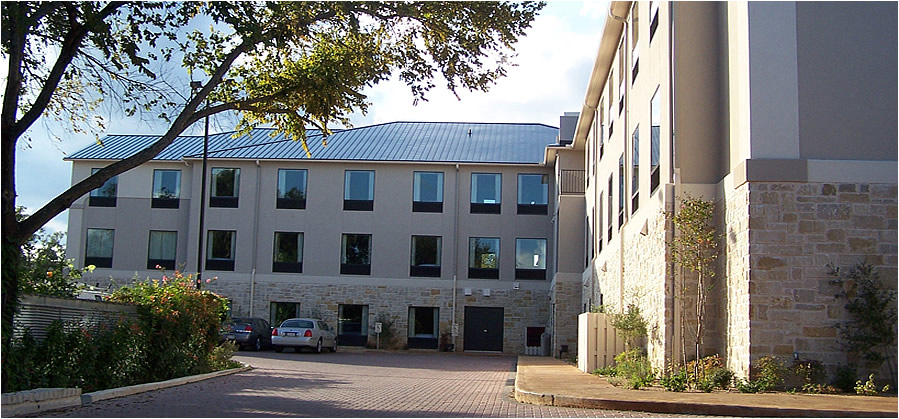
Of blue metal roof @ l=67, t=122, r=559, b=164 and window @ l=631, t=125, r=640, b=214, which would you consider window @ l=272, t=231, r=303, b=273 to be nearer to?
blue metal roof @ l=67, t=122, r=559, b=164

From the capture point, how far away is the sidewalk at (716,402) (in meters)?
10.2

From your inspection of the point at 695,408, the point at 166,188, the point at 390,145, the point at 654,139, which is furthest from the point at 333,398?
the point at 166,188

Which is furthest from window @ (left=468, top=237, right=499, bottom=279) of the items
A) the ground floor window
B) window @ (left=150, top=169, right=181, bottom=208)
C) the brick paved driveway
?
the brick paved driveway

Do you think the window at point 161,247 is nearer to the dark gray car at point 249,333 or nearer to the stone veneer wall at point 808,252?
the dark gray car at point 249,333

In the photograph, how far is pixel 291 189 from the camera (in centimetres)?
3878

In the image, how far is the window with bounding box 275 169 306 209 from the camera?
38.7 meters

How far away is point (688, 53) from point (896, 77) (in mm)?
3226

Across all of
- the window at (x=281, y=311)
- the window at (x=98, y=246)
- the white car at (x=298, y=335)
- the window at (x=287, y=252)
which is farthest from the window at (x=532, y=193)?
the window at (x=98, y=246)

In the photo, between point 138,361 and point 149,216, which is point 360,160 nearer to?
point 149,216

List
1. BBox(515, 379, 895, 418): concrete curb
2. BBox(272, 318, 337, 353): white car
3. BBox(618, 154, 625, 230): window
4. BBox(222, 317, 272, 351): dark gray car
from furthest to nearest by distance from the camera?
BBox(272, 318, 337, 353): white car → BBox(222, 317, 272, 351): dark gray car → BBox(618, 154, 625, 230): window → BBox(515, 379, 895, 418): concrete curb

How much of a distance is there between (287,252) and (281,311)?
258cm

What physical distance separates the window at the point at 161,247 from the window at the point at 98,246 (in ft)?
6.14

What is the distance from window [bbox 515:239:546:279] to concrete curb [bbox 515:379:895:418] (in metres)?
25.9

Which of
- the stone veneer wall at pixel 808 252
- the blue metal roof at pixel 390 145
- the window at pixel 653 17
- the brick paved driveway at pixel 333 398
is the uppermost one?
the blue metal roof at pixel 390 145
